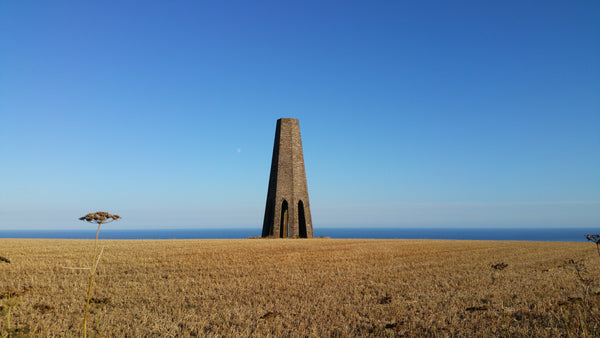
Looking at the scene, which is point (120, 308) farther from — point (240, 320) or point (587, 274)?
point (587, 274)

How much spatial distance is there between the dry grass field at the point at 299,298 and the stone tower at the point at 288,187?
18.4 metres

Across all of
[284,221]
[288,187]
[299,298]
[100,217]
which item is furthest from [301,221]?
[100,217]

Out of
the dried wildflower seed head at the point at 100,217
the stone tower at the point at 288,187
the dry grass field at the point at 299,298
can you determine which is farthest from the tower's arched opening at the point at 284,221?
the dried wildflower seed head at the point at 100,217

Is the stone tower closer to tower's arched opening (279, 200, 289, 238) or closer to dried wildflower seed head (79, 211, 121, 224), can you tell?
tower's arched opening (279, 200, 289, 238)

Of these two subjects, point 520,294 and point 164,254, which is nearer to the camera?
point 520,294

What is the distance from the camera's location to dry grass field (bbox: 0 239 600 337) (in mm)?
5777

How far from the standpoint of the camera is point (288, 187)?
1259 inches

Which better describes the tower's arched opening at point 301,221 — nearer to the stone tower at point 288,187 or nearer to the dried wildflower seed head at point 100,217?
the stone tower at point 288,187

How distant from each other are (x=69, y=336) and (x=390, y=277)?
24.5 ft

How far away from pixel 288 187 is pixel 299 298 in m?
24.3

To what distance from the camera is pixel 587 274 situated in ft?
36.0

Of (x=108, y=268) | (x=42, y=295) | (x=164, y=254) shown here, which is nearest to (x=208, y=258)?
(x=164, y=254)

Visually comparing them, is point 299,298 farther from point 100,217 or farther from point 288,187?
point 288,187

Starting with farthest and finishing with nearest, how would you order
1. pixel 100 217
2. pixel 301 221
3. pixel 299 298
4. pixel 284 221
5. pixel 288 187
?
pixel 284 221, pixel 301 221, pixel 288 187, pixel 299 298, pixel 100 217
